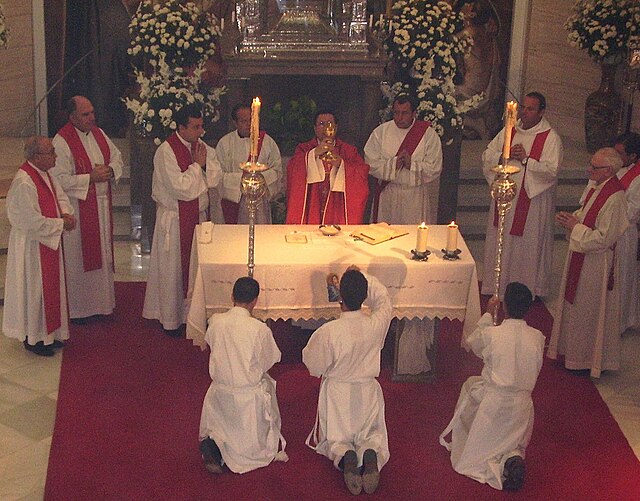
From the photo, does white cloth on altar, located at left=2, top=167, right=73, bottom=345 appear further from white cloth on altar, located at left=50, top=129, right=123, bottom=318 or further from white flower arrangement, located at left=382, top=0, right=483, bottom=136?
white flower arrangement, located at left=382, top=0, right=483, bottom=136

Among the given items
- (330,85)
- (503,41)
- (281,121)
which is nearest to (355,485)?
(281,121)

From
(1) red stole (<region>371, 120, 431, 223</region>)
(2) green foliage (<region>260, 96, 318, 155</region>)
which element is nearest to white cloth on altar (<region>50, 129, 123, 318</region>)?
(2) green foliage (<region>260, 96, 318, 155</region>)

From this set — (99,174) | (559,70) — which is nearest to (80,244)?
(99,174)

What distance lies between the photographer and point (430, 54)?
36.0 ft

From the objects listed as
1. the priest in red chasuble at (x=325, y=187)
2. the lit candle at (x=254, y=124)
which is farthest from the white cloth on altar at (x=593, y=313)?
the lit candle at (x=254, y=124)

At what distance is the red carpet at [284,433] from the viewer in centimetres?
661

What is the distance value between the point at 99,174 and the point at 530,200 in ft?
13.1

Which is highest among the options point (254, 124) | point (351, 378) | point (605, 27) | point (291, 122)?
point (605, 27)

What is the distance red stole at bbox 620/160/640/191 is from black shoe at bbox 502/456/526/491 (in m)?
3.28

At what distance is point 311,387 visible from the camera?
806 cm

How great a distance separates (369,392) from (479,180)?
21.6 ft

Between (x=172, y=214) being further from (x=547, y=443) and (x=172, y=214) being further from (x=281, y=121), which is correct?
(x=547, y=443)

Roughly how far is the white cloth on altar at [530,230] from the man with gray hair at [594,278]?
1.39 metres

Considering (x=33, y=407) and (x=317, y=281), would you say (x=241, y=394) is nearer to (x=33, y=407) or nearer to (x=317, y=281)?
(x=317, y=281)
